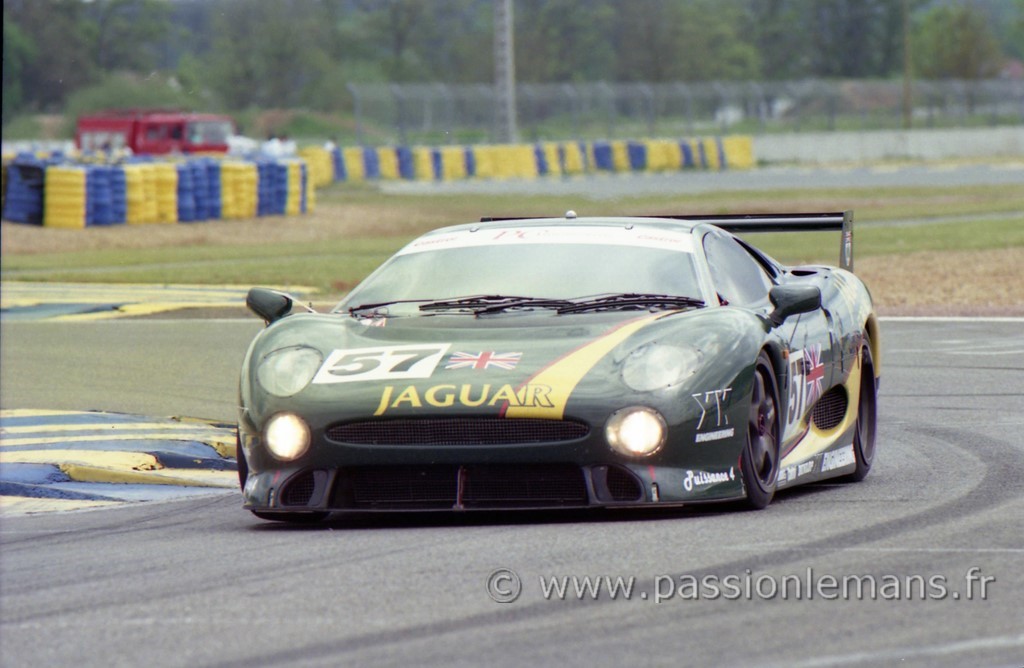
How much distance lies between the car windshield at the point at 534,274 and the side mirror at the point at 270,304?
261 mm

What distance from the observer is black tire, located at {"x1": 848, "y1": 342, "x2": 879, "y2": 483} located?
817cm

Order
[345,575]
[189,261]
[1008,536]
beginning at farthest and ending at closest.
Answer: [189,261] < [1008,536] < [345,575]

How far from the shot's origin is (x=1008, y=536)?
20.0 feet

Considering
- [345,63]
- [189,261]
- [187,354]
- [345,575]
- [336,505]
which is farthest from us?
[345,63]

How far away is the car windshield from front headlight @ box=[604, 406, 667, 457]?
3.27 ft

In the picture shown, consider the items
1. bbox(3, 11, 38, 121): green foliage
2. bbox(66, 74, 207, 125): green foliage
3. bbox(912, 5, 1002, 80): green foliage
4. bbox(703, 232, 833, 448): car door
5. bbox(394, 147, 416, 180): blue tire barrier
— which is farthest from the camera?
bbox(912, 5, 1002, 80): green foliage

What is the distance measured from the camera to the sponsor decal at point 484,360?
665 cm

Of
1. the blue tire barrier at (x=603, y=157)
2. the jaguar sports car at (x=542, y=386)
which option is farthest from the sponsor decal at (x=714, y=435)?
the blue tire barrier at (x=603, y=157)

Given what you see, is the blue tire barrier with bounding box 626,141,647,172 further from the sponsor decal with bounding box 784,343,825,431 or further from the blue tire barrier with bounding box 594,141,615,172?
the sponsor decal with bounding box 784,343,825,431

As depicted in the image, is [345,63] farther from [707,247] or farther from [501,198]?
[707,247]

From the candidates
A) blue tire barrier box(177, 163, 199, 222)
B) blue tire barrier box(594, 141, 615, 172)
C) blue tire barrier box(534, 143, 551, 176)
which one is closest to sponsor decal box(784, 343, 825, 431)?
blue tire barrier box(177, 163, 199, 222)

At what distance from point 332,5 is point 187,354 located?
330ft

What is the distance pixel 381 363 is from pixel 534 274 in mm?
1062

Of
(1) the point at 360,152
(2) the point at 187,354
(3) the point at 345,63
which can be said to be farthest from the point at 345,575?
(3) the point at 345,63
